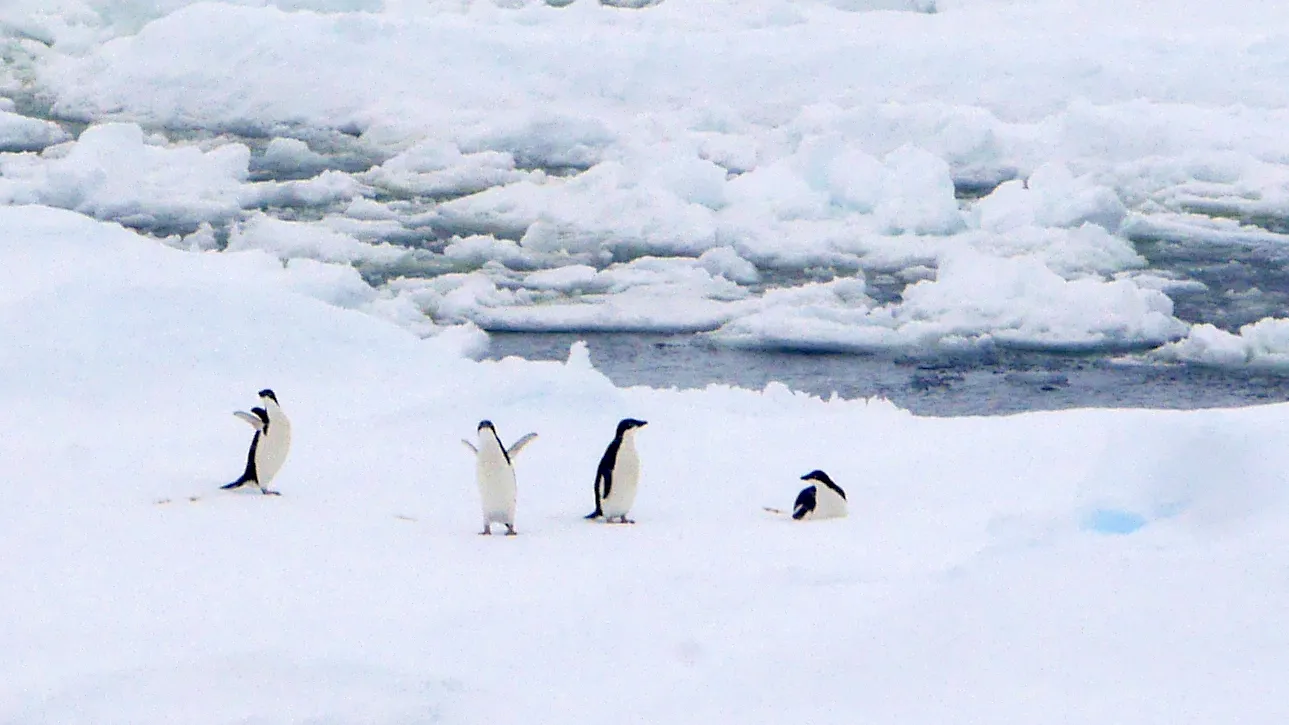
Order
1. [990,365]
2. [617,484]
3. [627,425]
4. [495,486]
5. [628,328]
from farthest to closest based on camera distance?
[628,328]
[990,365]
[627,425]
[617,484]
[495,486]

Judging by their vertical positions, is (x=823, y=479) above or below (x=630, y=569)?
above

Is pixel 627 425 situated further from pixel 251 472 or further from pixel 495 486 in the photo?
pixel 251 472

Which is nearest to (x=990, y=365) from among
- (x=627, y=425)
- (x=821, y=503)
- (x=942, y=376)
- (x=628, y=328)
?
(x=942, y=376)

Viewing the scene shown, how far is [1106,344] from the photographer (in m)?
9.96

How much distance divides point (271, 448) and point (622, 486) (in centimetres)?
125

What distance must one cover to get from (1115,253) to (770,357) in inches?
132

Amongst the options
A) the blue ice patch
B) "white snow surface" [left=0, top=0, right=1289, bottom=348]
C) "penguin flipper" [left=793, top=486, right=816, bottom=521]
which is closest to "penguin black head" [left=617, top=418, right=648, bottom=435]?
"penguin flipper" [left=793, top=486, right=816, bottom=521]

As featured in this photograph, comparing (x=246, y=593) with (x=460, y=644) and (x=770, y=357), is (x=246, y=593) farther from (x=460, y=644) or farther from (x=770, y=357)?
(x=770, y=357)

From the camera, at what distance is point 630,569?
13.5ft

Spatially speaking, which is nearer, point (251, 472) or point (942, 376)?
point (251, 472)

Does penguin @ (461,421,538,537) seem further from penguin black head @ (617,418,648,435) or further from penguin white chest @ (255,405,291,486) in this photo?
penguin white chest @ (255,405,291,486)

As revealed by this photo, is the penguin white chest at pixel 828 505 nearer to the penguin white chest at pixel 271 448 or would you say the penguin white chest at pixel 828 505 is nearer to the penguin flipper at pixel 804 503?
the penguin flipper at pixel 804 503

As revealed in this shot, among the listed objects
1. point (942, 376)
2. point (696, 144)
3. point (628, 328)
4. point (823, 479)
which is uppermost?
point (696, 144)

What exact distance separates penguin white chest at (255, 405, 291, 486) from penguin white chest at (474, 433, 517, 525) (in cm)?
81
